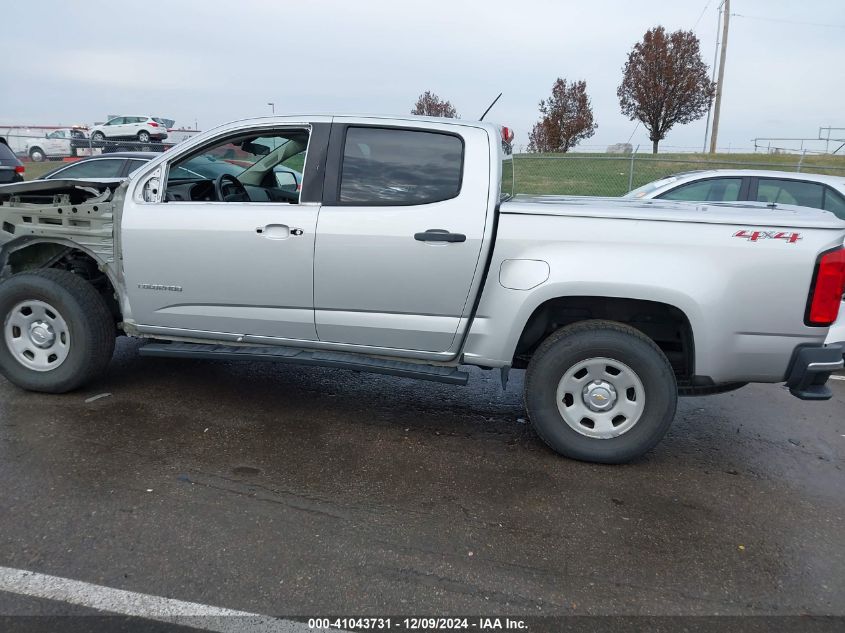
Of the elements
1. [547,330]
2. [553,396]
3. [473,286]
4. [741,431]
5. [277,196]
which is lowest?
[741,431]

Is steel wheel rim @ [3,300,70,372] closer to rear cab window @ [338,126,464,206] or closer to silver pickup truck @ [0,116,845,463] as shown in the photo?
silver pickup truck @ [0,116,845,463]

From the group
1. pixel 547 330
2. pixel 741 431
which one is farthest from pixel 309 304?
pixel 741 431

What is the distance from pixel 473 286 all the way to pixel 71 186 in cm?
274

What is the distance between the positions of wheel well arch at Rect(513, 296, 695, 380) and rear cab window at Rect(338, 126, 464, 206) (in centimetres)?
92

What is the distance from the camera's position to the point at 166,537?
3.03m

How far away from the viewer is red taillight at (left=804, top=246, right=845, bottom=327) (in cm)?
347

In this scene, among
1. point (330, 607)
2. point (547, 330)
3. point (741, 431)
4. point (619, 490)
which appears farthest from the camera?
point (741, 431)

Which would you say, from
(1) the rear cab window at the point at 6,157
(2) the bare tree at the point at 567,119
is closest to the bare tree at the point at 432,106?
(2) the bare tree at the point at 567,119

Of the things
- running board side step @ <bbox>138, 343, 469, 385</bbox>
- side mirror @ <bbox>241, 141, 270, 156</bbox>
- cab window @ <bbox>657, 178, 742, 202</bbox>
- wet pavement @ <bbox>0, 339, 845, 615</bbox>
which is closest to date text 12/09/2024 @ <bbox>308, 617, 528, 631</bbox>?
wet pavement @ <bbox>0, 339, 845, 615</bbox>

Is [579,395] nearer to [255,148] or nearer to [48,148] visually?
[255,148]

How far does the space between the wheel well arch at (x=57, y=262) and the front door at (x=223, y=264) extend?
0.56 m

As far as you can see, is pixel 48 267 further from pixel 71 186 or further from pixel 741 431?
pixel 741 431

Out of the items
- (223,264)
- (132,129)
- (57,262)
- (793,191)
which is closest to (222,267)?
(223,264)


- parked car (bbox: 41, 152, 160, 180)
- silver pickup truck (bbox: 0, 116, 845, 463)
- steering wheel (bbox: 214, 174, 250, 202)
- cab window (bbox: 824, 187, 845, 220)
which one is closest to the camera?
silver pickup truck (bbox: 0, 116, 845, 463)
